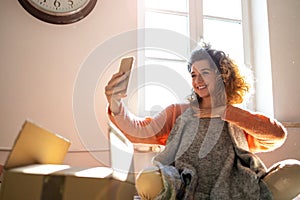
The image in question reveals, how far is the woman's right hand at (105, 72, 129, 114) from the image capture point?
2.98 ft

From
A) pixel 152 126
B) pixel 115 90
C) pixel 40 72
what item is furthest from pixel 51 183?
pixel 40 72

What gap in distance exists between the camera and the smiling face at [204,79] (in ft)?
3.51

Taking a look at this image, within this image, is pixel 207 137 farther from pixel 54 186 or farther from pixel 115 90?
pixel 54 186

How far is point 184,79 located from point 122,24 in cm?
40

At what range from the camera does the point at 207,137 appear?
100cm

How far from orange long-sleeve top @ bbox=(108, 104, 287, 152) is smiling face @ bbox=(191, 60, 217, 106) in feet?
0.29

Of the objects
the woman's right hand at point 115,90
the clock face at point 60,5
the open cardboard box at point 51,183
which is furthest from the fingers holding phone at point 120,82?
the clock face at point 60,5

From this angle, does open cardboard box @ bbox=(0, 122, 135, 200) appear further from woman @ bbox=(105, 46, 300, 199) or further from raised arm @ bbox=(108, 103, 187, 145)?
raised arm @ bbox=(108, 103, 187, 145)

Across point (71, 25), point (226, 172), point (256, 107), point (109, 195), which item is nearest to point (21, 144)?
point (109, 195)

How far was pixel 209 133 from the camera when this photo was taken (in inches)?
39.8

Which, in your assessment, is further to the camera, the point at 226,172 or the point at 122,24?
the point at 122,24

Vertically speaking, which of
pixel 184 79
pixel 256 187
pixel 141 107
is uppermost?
pixel 184 79

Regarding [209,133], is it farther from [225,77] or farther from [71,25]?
[71,25]

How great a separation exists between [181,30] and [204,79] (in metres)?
0.65
